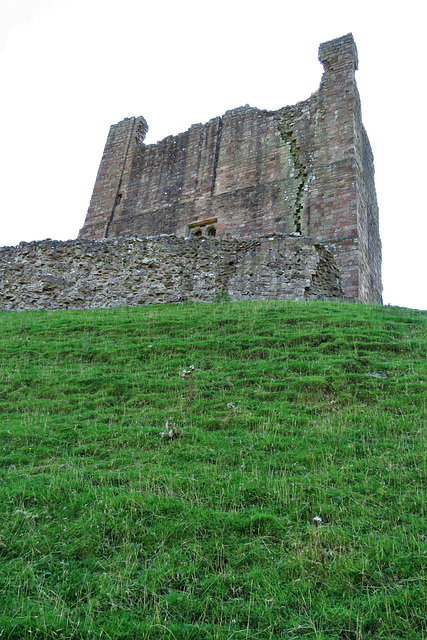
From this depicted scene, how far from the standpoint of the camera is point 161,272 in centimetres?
1691

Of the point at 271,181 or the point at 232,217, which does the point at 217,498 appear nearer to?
the point at 232,217

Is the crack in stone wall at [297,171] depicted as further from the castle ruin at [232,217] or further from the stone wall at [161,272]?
the stone wall at [161,272]

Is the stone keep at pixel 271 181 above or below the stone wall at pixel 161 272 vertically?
above

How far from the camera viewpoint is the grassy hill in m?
3.09

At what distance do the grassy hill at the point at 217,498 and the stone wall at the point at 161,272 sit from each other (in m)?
7.12

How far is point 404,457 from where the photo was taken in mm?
4930

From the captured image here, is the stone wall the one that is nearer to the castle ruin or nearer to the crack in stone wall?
the castle ruin

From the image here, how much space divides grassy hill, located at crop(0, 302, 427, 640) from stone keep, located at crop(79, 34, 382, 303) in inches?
485

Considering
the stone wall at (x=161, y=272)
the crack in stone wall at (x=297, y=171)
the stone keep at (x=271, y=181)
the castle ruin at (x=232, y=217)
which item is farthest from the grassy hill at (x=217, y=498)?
the crack in stone wall at (x=297, y=171)

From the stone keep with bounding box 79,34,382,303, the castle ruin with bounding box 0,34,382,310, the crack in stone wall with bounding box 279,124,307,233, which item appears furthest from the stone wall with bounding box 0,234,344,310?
the crack in stone wall with bounding box 279,124,307,233

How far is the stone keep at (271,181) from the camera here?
70.8 ft

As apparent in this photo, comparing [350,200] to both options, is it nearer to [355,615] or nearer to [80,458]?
[80,458]

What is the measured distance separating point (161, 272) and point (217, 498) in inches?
516

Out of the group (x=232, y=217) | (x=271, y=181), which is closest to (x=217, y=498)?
(x=232, y=217)
